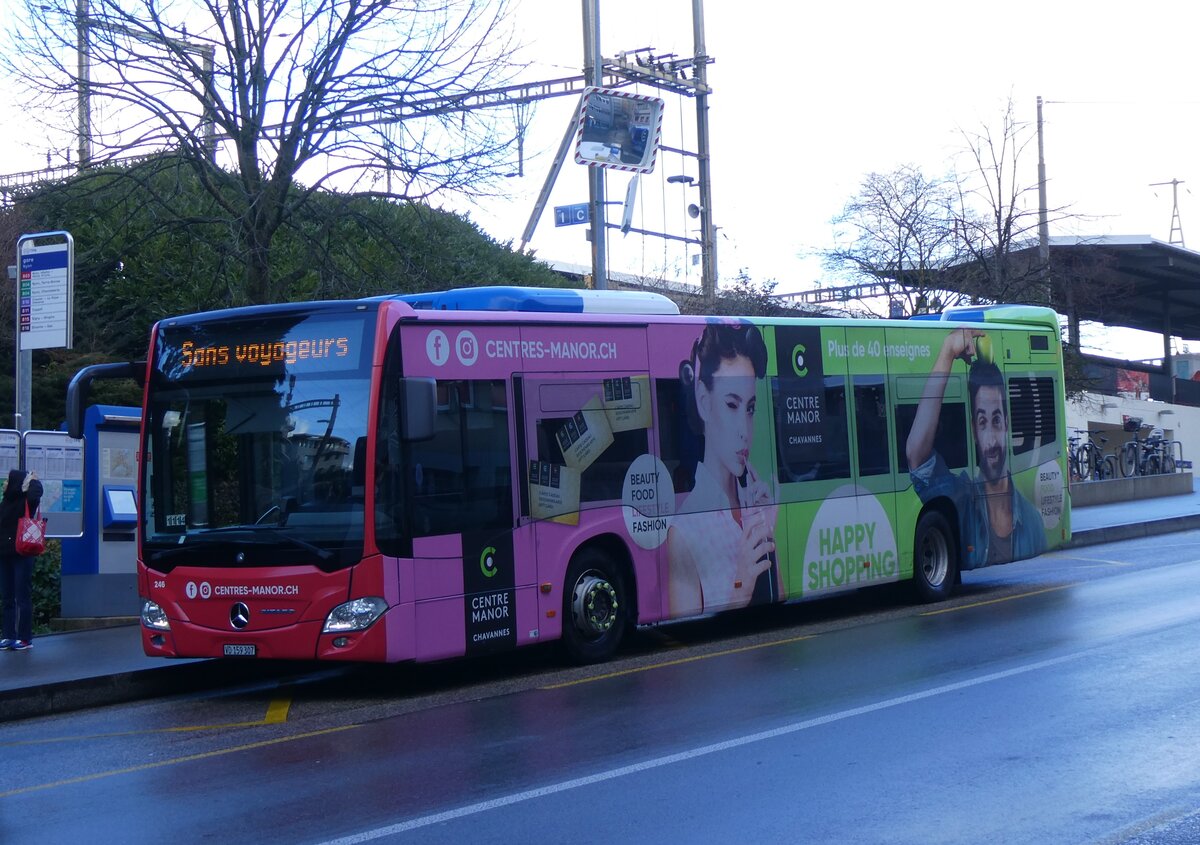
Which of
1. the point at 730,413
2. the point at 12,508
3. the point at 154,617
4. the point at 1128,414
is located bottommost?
the point at 154,617

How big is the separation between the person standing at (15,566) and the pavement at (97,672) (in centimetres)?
23

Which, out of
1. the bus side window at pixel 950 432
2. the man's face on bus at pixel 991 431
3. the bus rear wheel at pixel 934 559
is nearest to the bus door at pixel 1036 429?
the man's face on bus at pixel 991 431

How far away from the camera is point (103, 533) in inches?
597

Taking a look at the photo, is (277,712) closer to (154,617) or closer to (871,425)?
(154,617)

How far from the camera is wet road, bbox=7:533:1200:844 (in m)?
6.56

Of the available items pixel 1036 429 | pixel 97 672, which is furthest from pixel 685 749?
pixel 1036 429

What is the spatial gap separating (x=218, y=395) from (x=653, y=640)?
5.33 meters

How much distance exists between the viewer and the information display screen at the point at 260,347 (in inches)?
410

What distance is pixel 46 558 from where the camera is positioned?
16.4 metres

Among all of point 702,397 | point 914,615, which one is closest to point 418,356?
point 702,397

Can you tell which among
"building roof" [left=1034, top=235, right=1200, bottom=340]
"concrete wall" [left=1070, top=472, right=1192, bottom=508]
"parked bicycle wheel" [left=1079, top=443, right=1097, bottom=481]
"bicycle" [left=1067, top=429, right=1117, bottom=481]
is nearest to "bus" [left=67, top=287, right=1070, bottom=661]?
"concrete wall" [left=1070, top=472, right=1192, bottom=508]

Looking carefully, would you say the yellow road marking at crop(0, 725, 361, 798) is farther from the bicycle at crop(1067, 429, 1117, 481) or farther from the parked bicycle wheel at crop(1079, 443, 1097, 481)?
the parked bicycle wheel at crop(1079, 443, 1097, 481)

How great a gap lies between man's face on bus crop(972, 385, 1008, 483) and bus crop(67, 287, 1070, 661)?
75.6 inches

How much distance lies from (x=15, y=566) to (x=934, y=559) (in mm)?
10160
